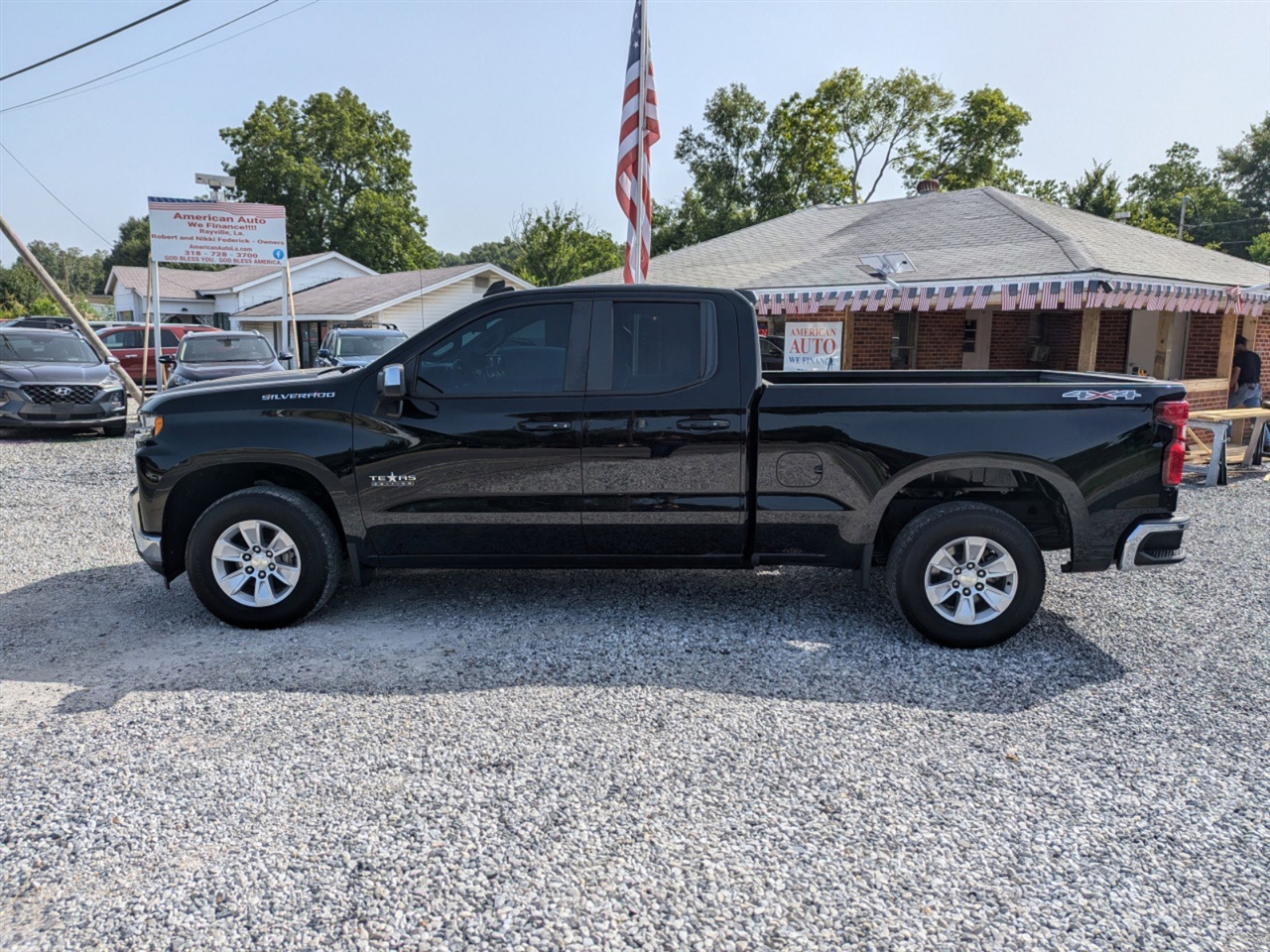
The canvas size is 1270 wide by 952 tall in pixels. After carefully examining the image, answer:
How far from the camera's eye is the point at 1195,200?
64.2m

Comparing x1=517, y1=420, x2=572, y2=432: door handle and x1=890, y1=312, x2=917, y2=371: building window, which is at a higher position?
x1=890, y1=312, x2=917, y2=371: building window

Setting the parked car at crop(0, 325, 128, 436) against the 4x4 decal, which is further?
the parked car at crop(0, 325, 128, 436)

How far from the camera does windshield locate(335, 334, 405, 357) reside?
16141mm

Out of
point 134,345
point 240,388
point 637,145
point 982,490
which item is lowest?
point 982,490

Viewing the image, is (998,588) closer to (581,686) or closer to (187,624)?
(581,686)

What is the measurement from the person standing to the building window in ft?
17.3

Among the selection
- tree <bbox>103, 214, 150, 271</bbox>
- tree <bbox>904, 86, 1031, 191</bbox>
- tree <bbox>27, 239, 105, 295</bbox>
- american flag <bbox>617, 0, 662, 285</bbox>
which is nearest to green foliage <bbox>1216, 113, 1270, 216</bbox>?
tree <bbox>904, 86, 1031, 191</bbox>

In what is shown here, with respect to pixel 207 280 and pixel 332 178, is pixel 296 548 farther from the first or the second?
pixel 332 178

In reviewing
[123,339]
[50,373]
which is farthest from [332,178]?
[50,373]

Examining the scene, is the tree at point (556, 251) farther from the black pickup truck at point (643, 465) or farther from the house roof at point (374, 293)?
the black pickup truck at point (643, 465)

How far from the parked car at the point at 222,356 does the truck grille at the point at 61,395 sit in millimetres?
1172

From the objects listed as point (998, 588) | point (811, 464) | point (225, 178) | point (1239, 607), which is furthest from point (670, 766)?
point (225, 178)

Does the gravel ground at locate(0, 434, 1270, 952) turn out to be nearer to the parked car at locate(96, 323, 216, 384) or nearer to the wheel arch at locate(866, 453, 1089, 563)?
the wheel arch at locate(866, 453, 1089, 563)

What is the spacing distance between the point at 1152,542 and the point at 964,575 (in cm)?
100
